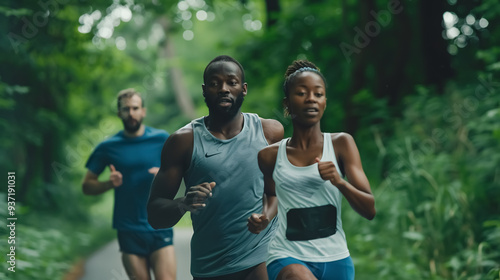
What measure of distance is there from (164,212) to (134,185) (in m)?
2.51

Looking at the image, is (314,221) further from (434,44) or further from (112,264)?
(112,264)

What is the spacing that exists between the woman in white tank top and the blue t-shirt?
2874 millimetres

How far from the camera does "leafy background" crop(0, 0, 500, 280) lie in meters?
7.46

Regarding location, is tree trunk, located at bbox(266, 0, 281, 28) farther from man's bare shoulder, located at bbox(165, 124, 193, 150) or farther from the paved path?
man's bare shoulder, located at bbox(165, 124, 193, 150)

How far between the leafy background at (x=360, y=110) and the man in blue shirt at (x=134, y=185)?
1460 millimetres

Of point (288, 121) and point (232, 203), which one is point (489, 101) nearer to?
point (288, 121)

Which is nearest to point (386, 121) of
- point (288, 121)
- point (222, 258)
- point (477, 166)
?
point (288, 121)

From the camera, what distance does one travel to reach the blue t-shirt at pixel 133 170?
611cm

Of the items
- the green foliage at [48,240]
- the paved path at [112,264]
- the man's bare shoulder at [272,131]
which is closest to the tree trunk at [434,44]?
the paved path at [112,264]

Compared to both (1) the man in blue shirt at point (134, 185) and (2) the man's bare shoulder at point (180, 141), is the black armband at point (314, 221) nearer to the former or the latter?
(2) the man's bare shoulder at point (180, 141)

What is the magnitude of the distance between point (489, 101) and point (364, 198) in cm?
594

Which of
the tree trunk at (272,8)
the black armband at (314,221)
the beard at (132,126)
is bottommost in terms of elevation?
the black armband at (314,221)

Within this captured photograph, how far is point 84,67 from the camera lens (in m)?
14.4

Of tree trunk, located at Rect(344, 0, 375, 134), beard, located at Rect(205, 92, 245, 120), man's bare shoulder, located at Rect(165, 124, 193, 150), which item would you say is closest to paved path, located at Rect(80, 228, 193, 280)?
tree trunk, located at Rect(344, 0, 375, 134)
